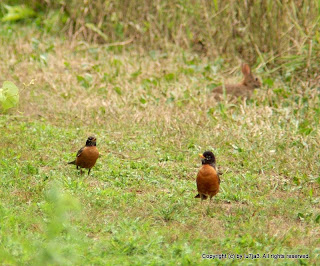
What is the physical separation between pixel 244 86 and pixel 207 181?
4.13 meters

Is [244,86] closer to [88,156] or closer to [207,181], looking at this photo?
[88,156]

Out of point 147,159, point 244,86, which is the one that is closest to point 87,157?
point 147,159

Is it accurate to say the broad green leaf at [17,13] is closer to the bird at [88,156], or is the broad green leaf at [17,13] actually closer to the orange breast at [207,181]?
the bird at [88,156]

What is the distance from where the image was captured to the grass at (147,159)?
15.2ft

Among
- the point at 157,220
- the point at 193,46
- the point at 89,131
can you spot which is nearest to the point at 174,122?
the point at 89,131

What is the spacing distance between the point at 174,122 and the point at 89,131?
41.6 inches

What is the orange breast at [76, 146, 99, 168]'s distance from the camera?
616 centimetres

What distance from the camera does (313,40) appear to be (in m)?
9.55

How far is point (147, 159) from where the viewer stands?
7.02 meters

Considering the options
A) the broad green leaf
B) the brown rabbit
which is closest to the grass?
the brown rabbit

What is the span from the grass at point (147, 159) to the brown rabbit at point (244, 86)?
15cm

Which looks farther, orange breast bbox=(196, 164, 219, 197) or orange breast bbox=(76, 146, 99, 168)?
orange breast bbox=(76, 146, 99, 168)

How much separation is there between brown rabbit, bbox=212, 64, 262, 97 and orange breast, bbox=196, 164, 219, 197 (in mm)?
3824

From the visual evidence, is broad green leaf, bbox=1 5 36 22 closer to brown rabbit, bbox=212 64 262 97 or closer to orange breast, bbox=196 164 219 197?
brown rabbit, bbox=212 64 262 97
